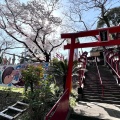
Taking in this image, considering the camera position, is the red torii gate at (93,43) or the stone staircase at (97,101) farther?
the red torii gate at (93,43)

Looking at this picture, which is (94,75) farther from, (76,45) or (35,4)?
(35,4)

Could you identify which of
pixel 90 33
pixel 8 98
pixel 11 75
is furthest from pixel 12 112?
pixel 90 33

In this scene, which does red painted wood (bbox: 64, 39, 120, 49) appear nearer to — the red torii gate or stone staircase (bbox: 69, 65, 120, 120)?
the red torii gate

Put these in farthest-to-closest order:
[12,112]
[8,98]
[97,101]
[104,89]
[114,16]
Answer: [114,16] < [104,89] < [8,98] < [97,101] < [12,112]

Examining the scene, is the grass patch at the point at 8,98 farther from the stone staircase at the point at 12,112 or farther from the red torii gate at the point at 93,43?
the red torii gate at the point at 93,43

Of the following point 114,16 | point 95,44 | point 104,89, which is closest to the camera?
point 95,44

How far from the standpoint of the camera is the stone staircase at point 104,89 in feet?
37.2

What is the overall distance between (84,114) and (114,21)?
67.3ft

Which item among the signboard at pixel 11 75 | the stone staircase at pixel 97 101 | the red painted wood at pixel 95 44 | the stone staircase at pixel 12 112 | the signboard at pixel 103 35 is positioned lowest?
the stone staircase at pixel 12 112

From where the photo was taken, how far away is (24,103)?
10312 mm

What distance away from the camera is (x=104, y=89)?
12820mm

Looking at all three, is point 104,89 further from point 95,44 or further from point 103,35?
point 103,35

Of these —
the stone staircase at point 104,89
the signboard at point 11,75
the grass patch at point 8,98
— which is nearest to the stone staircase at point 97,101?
the stone staircase at point 104,89

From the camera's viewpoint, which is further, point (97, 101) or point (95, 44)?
point (97, 101)
